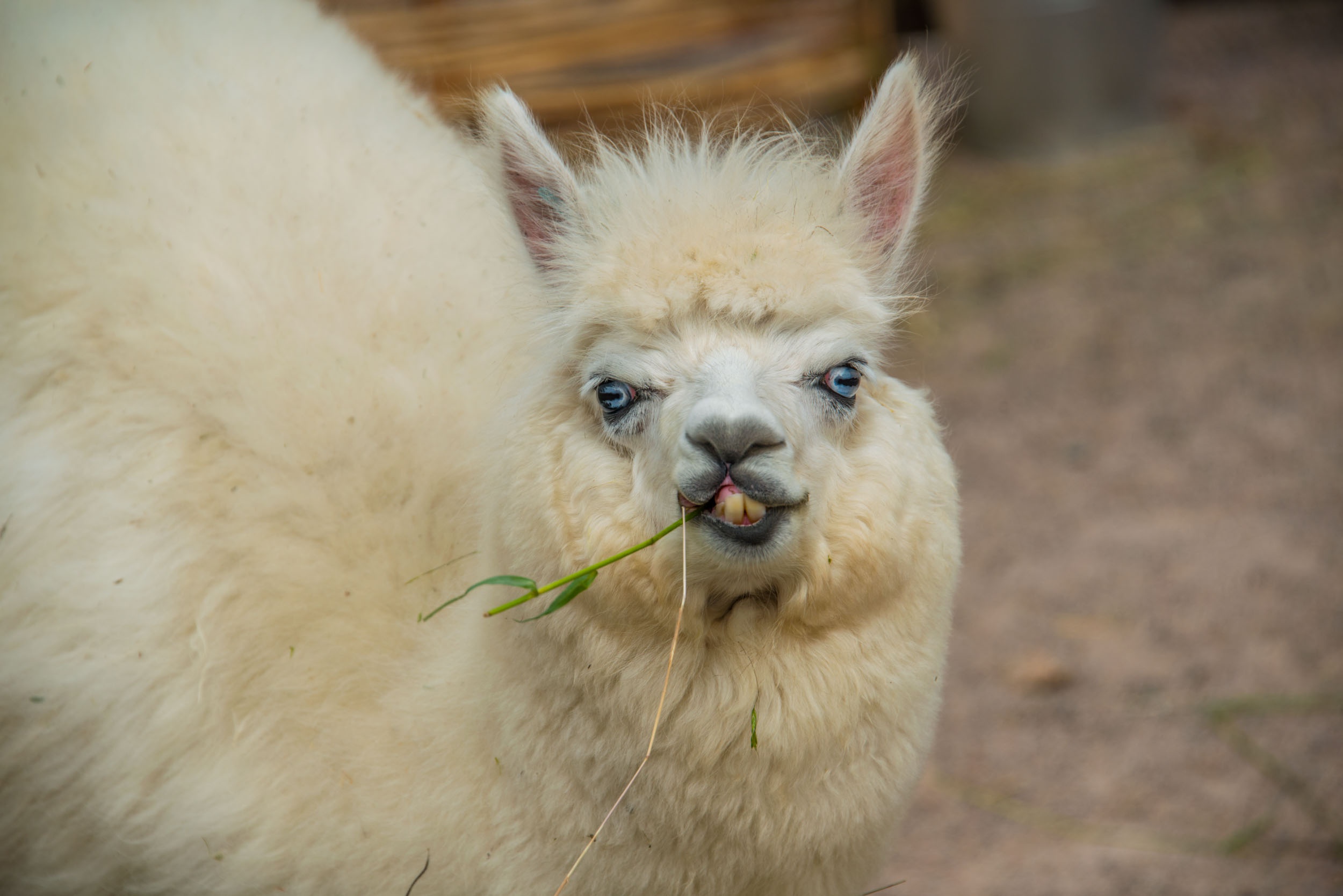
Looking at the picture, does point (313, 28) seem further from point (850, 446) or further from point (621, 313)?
point (850, 446)

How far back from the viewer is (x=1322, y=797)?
359 centimetres

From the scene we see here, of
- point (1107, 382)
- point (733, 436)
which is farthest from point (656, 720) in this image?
point (1107, 382)

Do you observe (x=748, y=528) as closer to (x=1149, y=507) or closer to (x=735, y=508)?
(x=735, y=508)

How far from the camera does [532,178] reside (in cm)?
222

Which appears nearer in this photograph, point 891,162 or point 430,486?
point 891,162

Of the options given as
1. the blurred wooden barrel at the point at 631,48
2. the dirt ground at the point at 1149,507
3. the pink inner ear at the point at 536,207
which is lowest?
the dirt ground at the point at 1149,507

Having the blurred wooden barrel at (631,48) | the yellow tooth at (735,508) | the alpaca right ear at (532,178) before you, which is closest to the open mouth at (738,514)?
the yellow tooth at (735,508)

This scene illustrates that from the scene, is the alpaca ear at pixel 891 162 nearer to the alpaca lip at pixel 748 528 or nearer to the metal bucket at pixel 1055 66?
the alpaca lip at pixel 748 528

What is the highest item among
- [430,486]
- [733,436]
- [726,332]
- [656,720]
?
[726,332]

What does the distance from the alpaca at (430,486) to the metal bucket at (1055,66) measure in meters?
6.37

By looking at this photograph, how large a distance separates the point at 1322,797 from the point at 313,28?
153 inches

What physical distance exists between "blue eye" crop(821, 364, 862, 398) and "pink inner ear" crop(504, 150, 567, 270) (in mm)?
603

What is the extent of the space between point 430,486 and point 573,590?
71 cm

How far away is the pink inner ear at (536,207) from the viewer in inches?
87.4
